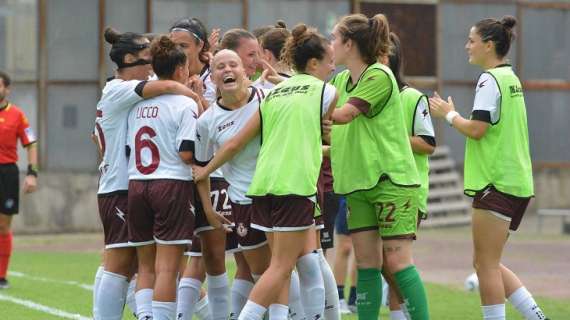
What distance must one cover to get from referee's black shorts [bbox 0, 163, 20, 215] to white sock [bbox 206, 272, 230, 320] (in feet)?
17.1

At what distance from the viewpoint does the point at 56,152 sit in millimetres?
21094

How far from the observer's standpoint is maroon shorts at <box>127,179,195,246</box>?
8.45 m

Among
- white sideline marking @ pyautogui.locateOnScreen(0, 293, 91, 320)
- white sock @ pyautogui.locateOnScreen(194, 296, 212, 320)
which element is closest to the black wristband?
white sideline marking @ pyautogui.locateOnScreen(0, 293, 91, 320)

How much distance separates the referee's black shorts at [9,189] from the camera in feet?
45.4

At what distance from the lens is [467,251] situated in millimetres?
18016

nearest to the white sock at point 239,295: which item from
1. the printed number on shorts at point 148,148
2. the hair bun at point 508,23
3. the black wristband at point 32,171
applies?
the printed number on shorts at point 148,148

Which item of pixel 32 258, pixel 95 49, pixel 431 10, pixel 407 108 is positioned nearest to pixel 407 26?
pixel 431 10

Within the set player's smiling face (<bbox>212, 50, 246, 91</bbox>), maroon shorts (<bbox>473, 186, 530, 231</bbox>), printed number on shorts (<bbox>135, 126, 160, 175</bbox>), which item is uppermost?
player's smiling face (<bbox>212, 50, 246, 91</bbox>)

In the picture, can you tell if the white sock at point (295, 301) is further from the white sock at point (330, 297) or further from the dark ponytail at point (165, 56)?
the dark ponytail at point (165, 56)

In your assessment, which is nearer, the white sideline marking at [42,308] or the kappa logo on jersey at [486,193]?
the kappa logo on jersey at [486,193]

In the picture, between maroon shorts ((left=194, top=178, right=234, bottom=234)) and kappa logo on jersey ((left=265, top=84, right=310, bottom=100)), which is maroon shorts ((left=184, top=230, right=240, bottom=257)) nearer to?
maroon shorts ((left=194, top=178, right=234, bottom=234))

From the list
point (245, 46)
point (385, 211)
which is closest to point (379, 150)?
point (385, 211)

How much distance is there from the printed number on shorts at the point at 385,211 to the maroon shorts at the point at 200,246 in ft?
3.15

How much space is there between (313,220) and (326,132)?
1.88 ft
